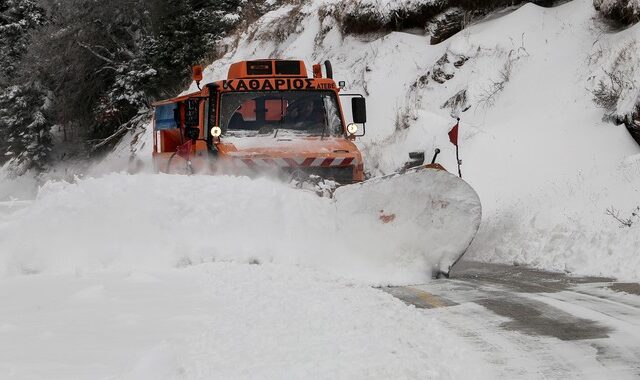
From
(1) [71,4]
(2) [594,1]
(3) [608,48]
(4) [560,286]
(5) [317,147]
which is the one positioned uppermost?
(1) [71,4]

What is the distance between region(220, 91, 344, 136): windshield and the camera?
34.8ft

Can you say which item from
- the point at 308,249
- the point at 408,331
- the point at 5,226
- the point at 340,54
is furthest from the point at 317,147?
the point at 340,54

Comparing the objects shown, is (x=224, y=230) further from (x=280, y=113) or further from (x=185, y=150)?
(x=185, y=150)

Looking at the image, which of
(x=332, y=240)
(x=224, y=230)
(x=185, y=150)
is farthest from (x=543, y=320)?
(x=185, y=150)

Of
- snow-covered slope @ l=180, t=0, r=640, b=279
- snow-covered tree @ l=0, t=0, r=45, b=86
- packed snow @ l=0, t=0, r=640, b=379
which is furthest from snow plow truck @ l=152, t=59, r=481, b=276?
snow-covered tree @ l=0, t=0, r=45, b=86

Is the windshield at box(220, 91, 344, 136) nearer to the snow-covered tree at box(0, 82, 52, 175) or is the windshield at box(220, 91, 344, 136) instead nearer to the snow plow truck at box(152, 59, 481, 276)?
the snow plow truck at box(152, 59, 481, 276)

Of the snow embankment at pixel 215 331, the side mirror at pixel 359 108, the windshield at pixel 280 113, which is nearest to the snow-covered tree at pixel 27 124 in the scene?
the windshield at pixel 280 113

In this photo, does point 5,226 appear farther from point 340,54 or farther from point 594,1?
point 340,54

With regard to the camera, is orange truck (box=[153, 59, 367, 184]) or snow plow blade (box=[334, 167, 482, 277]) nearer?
snow plow blade (box=[334, 167, 482, 277])

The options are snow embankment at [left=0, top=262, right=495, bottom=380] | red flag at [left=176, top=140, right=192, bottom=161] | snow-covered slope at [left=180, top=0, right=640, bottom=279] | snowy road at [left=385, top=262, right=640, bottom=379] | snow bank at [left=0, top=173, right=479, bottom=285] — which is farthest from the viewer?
red flag at [left=176, top=140, right=192, bottom=161]

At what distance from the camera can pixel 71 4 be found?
29391mm

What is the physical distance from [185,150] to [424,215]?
13.7 feet

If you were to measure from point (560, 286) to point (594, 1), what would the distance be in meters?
8.86

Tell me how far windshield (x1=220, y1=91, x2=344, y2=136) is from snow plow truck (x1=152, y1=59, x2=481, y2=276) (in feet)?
0.04
